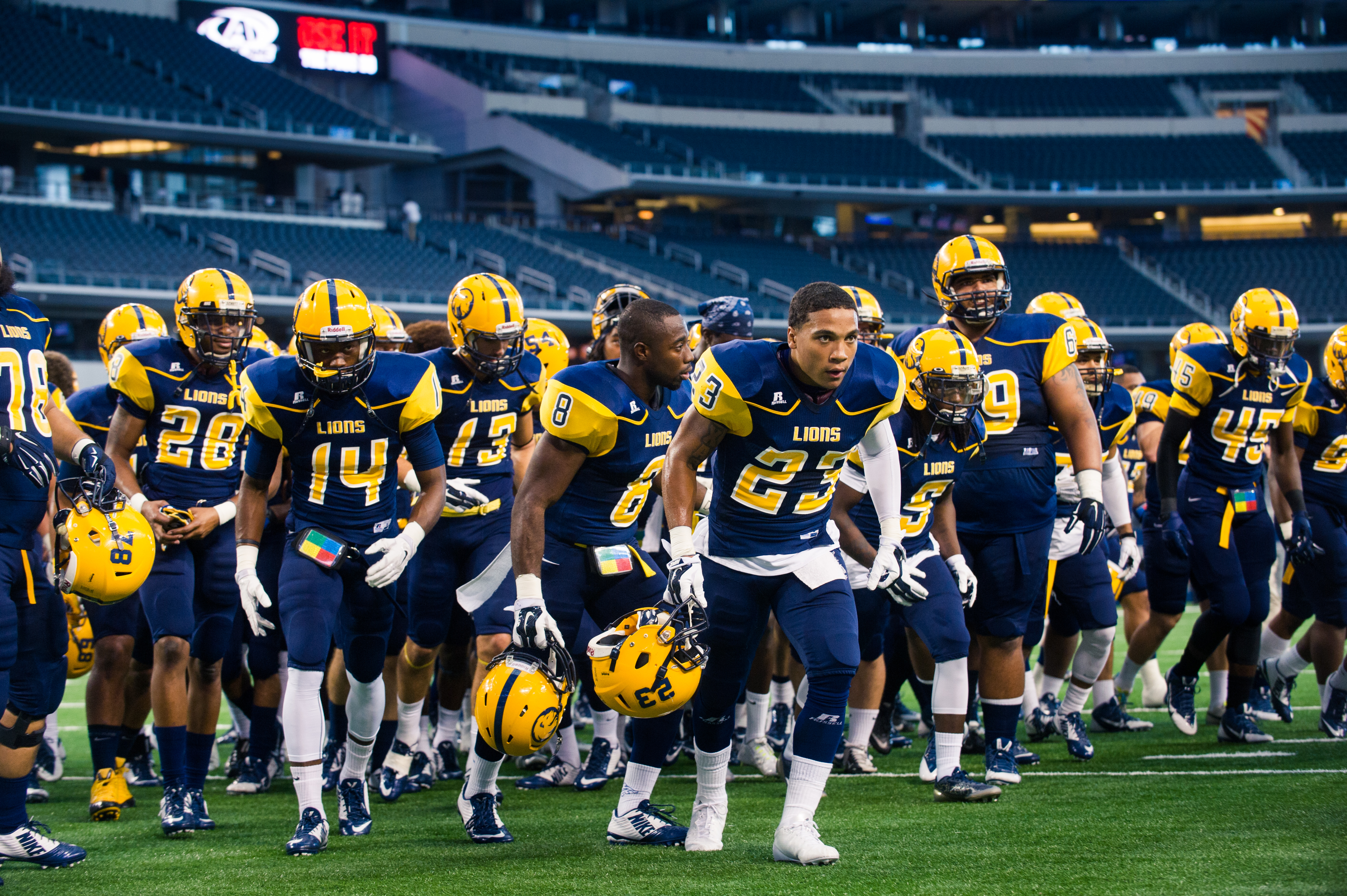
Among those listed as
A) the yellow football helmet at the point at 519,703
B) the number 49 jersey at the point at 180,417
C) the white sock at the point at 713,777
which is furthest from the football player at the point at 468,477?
the white sock at the point at 713,777

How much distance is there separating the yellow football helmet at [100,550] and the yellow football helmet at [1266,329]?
531cm

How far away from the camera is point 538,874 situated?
4.36m

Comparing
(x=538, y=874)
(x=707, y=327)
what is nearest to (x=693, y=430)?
(x=538, y=874)

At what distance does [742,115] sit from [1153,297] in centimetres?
1191

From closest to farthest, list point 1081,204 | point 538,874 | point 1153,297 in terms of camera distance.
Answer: point 538,874, point 1153,297, point 1081,204

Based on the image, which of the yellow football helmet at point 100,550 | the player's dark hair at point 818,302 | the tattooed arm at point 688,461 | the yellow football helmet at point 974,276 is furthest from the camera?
the yellow football helmet at point 974,276

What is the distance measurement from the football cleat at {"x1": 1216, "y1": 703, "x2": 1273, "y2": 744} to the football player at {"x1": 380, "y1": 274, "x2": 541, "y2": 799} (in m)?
3.82

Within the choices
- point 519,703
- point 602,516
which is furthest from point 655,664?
point 602,516

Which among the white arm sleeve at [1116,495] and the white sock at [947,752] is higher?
the white arm sleeve at [1116,495]

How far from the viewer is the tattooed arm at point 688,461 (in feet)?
14.9

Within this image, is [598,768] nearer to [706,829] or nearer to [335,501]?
[706,829]

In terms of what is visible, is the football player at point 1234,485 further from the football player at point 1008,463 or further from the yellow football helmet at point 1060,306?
the football player at point 1008,463

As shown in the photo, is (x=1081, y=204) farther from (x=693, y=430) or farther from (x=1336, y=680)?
(x=693, y=430)

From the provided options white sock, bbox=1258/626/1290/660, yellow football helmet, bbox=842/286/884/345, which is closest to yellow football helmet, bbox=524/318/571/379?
yellow football helmet, bbox=842/286/884/345
